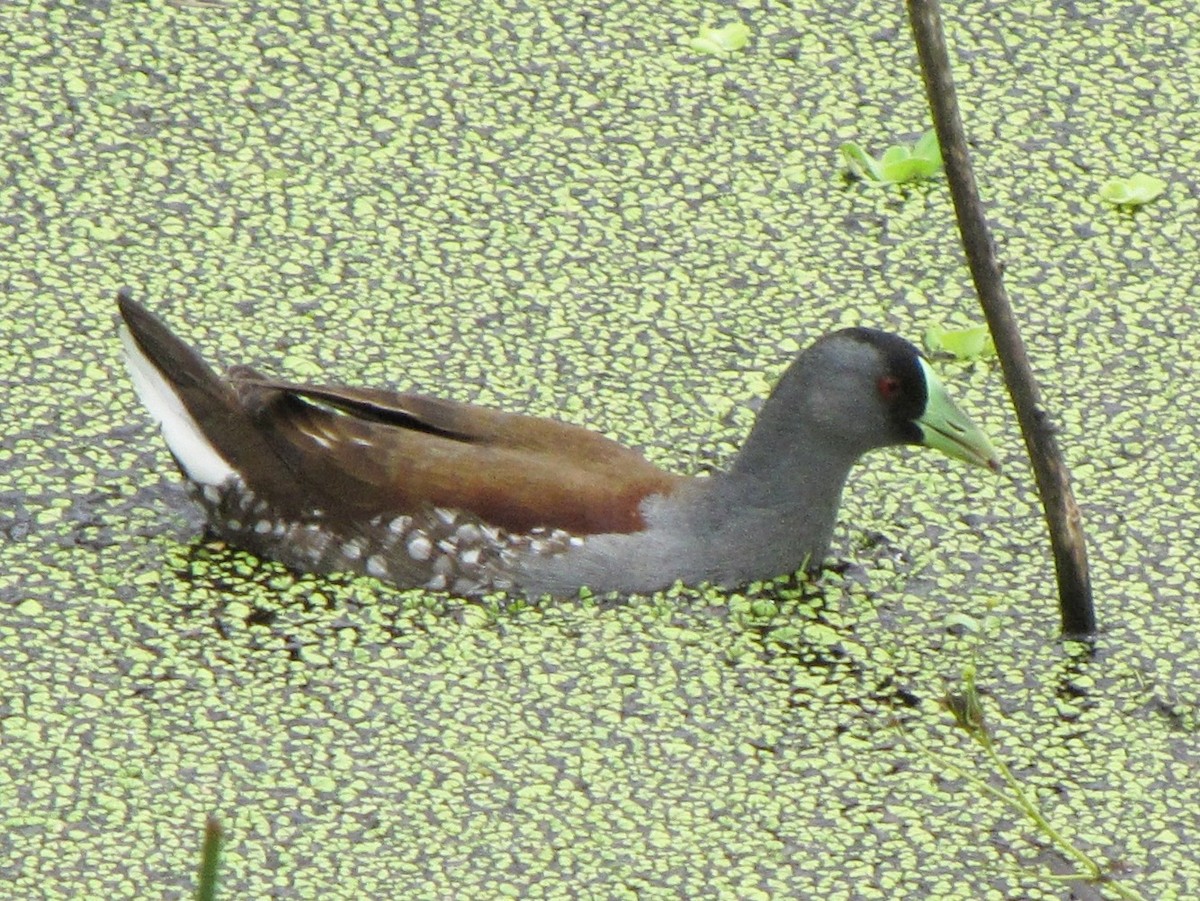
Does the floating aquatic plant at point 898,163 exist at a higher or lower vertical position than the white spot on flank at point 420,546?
higher

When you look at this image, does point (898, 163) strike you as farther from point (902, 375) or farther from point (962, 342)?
point (902, 375)

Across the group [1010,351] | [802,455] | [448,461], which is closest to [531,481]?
[448,461]

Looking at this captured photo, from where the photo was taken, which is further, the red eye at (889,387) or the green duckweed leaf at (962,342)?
the green duckweed leaf at (962,342)

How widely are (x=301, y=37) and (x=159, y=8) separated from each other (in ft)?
0.85

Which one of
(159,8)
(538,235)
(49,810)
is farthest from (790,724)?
(159,8)

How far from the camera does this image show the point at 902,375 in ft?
9.77

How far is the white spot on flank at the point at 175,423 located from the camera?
3.01 m

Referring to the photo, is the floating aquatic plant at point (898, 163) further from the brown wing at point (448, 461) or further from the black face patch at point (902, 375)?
the brown wing at point (448, 461)

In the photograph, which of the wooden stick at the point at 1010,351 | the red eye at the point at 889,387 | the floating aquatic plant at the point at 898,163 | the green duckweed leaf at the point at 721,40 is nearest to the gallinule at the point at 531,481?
the red eye at the point at 889,387

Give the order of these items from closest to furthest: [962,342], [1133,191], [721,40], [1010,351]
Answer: [1010,351] < [962,342] < [1133,191] < [721,40]

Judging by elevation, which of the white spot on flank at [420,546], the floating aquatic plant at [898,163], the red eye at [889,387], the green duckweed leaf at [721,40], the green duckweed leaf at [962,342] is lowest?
the white spot on flank at [420,546]

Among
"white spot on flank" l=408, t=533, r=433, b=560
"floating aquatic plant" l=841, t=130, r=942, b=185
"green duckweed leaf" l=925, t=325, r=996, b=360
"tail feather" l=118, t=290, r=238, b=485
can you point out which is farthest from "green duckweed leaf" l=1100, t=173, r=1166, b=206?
"tail feather" l=118, t=290, r=238, b=485

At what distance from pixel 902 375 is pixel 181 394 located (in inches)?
36.5

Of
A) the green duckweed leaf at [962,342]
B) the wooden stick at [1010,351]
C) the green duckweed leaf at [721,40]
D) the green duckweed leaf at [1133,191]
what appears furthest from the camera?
the green duckweed leaf at [721,40]
